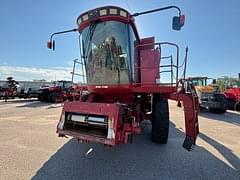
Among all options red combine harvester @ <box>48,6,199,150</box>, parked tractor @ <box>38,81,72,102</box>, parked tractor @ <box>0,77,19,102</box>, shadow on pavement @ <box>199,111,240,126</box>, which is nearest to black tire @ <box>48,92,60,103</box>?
parked tractor @ <box>38,81,72,102</box>

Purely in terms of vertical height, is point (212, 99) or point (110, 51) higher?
point (110, 51)

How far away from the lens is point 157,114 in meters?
4.98

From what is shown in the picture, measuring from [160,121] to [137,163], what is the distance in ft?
4.61

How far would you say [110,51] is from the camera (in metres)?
4.73

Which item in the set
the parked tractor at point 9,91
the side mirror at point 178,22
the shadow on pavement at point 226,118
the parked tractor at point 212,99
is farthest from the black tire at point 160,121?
the parked tractor at point 9,91

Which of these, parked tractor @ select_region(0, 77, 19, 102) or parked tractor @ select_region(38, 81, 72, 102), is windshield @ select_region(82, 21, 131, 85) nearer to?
parked tractor @ select_region(38, 81, 72, 102)

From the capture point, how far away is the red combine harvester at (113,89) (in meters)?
3.98

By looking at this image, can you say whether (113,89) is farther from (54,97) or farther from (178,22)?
(54,97)

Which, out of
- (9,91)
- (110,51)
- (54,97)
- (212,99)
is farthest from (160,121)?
(9,91)

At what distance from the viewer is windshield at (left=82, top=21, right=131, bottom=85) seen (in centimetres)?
470

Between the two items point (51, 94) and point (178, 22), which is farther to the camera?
point (51, 94)

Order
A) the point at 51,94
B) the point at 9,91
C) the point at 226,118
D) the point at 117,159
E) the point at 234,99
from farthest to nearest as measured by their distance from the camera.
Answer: the point at 9,91 < the point at 51,94 < the point at 234,99 < the point at 226,118 < the point at 117,159

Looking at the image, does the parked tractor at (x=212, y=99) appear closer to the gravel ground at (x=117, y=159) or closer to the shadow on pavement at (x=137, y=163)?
the gravel ground at (x=117, y=159)

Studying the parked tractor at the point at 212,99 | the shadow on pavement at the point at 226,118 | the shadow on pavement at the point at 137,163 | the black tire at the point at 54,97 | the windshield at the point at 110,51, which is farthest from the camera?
the black tire at the point at 54,97
